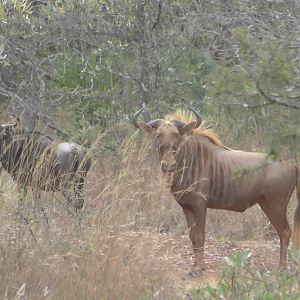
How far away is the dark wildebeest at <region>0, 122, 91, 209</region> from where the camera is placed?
817 centimetres

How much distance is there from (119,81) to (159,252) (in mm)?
5219

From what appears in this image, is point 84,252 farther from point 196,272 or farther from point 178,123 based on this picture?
point 178,123

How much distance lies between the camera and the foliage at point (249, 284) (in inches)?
213

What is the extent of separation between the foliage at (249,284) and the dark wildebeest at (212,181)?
3112mm

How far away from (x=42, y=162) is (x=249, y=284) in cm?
291

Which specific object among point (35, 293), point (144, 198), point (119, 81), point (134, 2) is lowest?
point (35, 293)

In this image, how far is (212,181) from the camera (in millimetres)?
9375

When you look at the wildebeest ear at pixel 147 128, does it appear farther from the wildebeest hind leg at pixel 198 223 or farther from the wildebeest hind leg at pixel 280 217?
the wildebeest hind leg at pixel 280 217

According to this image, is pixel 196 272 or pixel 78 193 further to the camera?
pixel 196 272

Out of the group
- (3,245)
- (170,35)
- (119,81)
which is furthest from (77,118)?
(3,245)

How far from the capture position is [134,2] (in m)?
11.8

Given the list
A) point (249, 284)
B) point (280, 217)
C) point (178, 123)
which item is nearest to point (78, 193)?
point (178, 123)

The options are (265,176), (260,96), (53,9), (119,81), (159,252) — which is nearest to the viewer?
(260,96)

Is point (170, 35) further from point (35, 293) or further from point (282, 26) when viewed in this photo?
point (35, 293)
